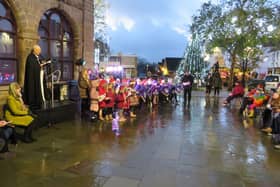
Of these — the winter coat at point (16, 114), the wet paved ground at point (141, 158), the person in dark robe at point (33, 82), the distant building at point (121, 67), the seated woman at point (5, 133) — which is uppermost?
the distant building at point (121, 67)

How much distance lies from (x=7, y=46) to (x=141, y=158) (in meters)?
5.69

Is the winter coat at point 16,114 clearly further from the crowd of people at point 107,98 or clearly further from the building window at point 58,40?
the building window at point 58,40

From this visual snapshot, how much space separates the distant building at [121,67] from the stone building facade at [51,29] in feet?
15.1

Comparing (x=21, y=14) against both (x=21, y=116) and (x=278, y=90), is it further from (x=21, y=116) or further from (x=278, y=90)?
(x=278, y=90)

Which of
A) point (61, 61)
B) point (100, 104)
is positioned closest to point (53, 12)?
point (61, 61)

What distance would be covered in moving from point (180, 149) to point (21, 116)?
3265 millimetres

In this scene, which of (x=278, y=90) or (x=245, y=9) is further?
(x=245, y=9)

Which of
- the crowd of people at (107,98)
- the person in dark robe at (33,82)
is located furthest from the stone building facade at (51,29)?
the crowd of people at (107,98)

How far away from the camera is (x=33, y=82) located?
6902 mm

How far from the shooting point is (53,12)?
10320 mm

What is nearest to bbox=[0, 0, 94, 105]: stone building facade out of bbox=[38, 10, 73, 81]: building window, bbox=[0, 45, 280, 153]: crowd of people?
bbox=[38, 10, 73, 81]: building window

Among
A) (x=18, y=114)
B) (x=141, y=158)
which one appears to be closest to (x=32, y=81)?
(x=18, y=114)

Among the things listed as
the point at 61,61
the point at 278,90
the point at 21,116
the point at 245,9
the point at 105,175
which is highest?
the point at 245,9

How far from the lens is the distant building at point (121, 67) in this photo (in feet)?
60.4
